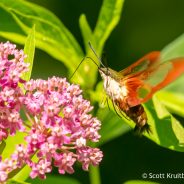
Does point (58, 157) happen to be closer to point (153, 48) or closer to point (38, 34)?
point (38, 34)

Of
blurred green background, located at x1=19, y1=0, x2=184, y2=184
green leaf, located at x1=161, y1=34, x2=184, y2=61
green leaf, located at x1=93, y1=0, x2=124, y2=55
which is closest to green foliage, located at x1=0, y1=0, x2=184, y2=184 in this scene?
green leaf, located at x1=93, y1=0, x2=124, y2=55

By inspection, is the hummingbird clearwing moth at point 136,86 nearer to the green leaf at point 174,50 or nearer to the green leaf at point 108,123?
the green leaf at point 108,123

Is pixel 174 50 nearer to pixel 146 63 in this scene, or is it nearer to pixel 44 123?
pixel 146 63

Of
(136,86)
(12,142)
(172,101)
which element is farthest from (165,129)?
(12,142)

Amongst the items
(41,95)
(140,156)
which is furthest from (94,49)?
(140,156)

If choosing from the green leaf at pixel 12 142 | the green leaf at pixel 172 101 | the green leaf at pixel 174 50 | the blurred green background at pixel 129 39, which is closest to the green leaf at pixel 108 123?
the green leaf at pixel 172 101

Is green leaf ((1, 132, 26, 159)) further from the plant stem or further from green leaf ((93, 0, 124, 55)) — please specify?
green leaf ((93, 0, 124, 55))
